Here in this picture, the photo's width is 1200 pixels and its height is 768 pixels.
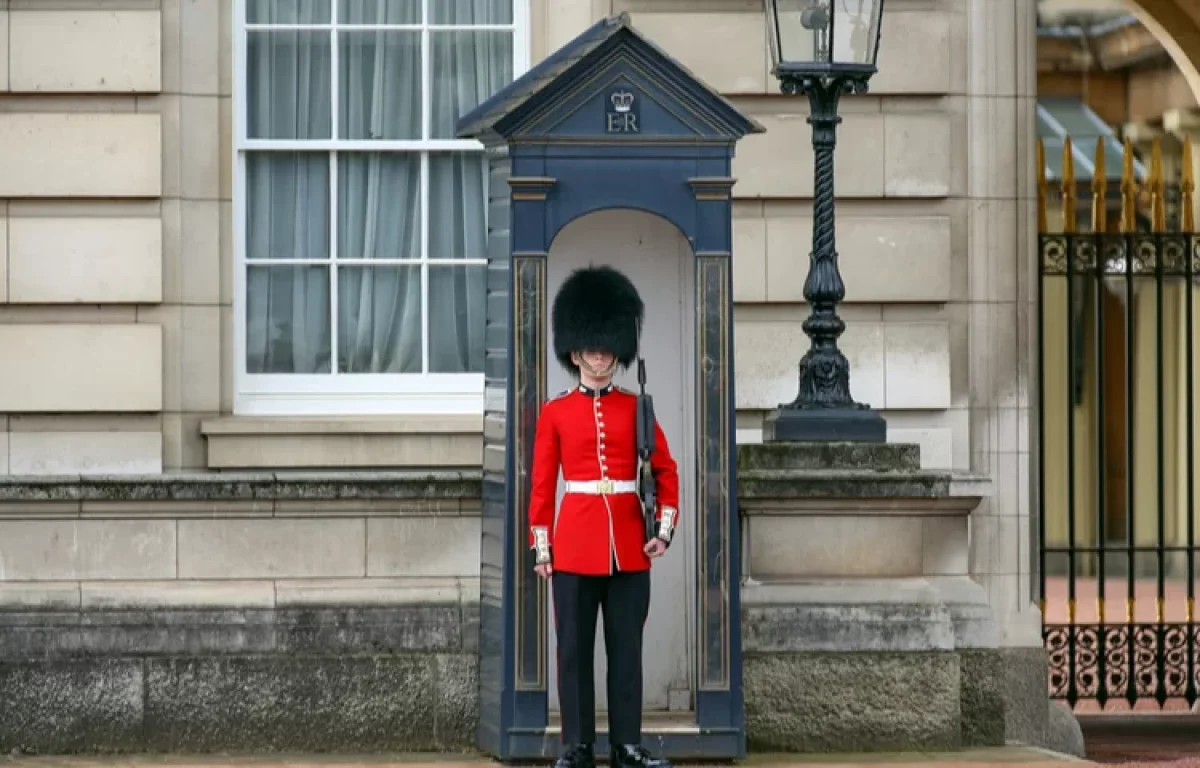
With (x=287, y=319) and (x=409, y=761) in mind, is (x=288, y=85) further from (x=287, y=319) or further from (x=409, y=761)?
(x=409, y=761)

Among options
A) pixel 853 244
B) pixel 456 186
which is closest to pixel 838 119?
pixel 853 244

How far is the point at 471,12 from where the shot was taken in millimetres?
11297

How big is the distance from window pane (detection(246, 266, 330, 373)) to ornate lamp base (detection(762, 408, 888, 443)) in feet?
7.51

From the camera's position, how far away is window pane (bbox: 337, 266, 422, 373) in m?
11.3

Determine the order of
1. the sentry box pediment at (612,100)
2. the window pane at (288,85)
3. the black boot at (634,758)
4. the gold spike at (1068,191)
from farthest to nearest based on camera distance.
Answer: the gold spike at (1068,191)
the window pane at (288,85)
the sentry box pediment at (612,100)
the black boot at (634,758)

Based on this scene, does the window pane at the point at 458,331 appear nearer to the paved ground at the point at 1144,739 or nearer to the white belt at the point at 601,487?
the white belt at the point at 601,487

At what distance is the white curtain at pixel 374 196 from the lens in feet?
36.8

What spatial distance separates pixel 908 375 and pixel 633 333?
2333 millimetres

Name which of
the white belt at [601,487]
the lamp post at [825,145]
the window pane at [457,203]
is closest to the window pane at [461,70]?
the window pane at [457,203]


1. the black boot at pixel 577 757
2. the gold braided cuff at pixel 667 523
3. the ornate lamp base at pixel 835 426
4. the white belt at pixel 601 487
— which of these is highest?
the ornate lamp base at pixel 835 426

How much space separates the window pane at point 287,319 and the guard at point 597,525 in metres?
2.40

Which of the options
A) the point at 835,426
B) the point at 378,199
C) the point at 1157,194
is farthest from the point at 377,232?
the point at 1157,194

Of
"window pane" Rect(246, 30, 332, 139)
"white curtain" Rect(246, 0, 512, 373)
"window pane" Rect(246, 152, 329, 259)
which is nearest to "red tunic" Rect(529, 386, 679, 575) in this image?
"white curtain" Rect(246, 0, 512, 373)

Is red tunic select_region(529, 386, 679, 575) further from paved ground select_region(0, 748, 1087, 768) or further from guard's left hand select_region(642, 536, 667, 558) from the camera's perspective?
paved ground select_region(0, 748, 1087, 768)
